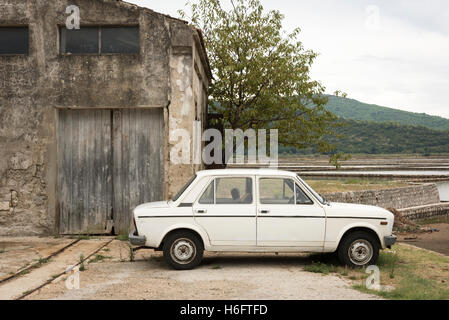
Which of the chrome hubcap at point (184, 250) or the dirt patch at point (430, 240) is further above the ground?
the chrome hubcap at point (184, 250)

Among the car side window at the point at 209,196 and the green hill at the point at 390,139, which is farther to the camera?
the green hill at the point at 390,139

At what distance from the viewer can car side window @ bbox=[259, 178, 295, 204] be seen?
7.92 meters

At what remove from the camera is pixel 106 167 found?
11469mm

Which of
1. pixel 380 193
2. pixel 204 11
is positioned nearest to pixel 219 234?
pixel 204 11

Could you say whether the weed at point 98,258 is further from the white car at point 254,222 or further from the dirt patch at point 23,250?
the white car at point 254,222

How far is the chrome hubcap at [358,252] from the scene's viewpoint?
7.93 metres

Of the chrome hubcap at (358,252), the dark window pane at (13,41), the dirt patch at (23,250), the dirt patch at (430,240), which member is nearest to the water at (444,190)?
the dirt patch at (430,240)

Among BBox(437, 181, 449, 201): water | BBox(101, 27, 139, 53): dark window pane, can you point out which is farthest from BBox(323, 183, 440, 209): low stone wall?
BBox(101, 27, 139, 53): dark window pane

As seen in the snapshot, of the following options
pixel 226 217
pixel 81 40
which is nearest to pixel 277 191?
pixel 226 217

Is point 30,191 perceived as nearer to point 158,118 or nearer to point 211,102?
point 158,118

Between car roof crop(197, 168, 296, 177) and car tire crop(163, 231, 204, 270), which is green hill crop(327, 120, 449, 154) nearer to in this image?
car roof crop(197, 168, 296, 177)

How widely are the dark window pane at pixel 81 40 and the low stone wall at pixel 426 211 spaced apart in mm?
16002

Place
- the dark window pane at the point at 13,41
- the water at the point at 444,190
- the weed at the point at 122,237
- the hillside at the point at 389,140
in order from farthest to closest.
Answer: the hillside at the point at 389,140 < the water at the point at 444,190 < the dark window pane at the point at 13,41 < the weed at the point at 122,237
